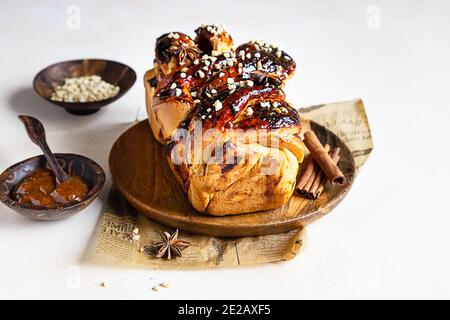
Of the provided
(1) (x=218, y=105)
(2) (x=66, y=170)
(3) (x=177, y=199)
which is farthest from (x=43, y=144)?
(1) (x=218, y=105)

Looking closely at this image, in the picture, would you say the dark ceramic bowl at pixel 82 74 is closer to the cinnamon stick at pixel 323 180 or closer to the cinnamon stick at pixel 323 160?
the cinnamon stick at pixel 323 160

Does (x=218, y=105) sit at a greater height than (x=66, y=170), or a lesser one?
greater

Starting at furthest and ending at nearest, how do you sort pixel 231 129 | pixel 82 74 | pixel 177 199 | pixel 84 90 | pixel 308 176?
pixel 82 74, pixel 84 90, pixel 308 176, pixel 177 199, pixel 231 129

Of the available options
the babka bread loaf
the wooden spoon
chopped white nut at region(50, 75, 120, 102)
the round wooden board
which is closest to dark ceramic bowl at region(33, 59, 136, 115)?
chopped white nut at region(50, 75, 120, 102)

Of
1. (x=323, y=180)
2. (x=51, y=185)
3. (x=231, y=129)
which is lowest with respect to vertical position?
(x=51, y=185)

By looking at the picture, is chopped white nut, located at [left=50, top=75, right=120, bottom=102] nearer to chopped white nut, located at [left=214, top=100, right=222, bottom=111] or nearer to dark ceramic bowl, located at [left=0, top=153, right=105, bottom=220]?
dark ceramic bowl, located at [left=0, top=153, right=105, bottom=220]

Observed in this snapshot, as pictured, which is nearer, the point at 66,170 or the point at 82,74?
the point at 66,170

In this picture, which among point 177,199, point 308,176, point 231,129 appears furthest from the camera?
point 308,176

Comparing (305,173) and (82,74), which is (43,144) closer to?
(82,74)
